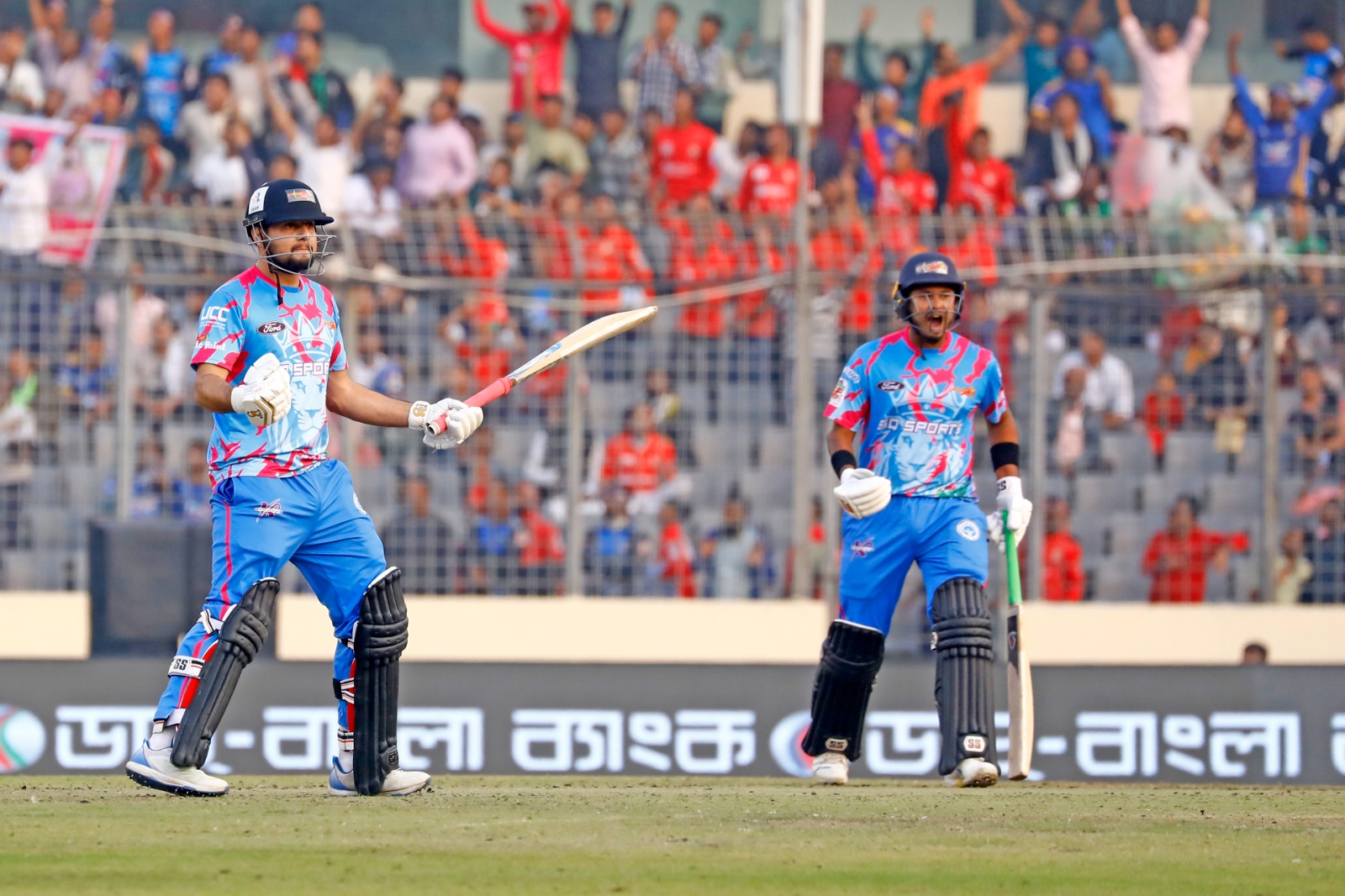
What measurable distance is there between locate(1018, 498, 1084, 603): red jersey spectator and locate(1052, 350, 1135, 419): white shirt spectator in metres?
0.73

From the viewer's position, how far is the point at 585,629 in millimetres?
12234

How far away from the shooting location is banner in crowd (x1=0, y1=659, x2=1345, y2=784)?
10.9 metres

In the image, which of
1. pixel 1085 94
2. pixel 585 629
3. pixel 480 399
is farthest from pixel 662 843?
pixel 1085 94

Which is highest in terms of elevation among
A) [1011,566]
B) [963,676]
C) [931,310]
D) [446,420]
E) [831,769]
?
[931,310]

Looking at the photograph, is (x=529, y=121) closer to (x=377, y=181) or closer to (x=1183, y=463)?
(x=377, y=181)

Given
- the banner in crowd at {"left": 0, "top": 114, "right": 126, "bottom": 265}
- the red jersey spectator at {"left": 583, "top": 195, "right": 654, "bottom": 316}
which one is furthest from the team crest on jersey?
the banner in crowd at {"left": 0, "top": 114, "right": 126, "bottom": 265}

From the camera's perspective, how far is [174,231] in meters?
12.5

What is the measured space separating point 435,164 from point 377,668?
8.96 meters

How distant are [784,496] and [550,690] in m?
1.97

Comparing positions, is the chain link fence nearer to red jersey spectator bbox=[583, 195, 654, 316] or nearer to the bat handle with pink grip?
red jersey spectator bbox=[583, 195, 654, 316]

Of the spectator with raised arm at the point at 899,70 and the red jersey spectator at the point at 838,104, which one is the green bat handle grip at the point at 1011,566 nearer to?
the red jersey spectator at the point at 838,104

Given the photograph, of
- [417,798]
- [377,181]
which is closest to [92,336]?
[377,181]

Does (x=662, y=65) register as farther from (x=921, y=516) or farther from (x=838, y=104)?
(x=921, y=516)

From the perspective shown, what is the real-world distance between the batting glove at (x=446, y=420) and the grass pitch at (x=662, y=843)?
1.23 meters
